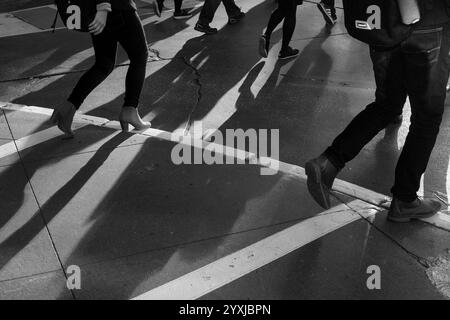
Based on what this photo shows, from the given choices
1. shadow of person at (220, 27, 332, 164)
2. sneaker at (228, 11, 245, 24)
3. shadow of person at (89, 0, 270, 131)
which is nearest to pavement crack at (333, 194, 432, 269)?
shadow of person at (220, 27, 332, 164)

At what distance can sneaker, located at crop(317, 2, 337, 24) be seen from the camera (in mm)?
7748

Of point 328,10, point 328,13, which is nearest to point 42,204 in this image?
point 328,13

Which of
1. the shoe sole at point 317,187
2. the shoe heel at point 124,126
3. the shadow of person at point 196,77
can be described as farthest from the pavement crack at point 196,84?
the shoe sole at point 317,187

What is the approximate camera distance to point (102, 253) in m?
3.31

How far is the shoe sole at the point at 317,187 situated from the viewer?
3561mm

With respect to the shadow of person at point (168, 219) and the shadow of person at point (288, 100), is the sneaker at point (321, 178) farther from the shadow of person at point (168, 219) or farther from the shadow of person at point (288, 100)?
the shadow of person at point (288, 100)

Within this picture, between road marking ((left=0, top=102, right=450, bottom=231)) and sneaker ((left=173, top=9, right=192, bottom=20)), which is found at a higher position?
road marking ((left=0, top=102, right=450, bottom=231))

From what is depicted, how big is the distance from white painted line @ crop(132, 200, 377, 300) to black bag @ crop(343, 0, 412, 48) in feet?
3.85

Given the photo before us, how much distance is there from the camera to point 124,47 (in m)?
4.50

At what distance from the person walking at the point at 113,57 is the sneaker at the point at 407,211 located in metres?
2.30

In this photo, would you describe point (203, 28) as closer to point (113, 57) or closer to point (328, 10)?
point (328, 10)

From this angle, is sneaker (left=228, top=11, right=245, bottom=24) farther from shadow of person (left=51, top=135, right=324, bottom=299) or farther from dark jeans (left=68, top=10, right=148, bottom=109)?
shadow of person (left=51, top=135, right=324, bottom=299)

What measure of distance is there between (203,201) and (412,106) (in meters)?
1.52
